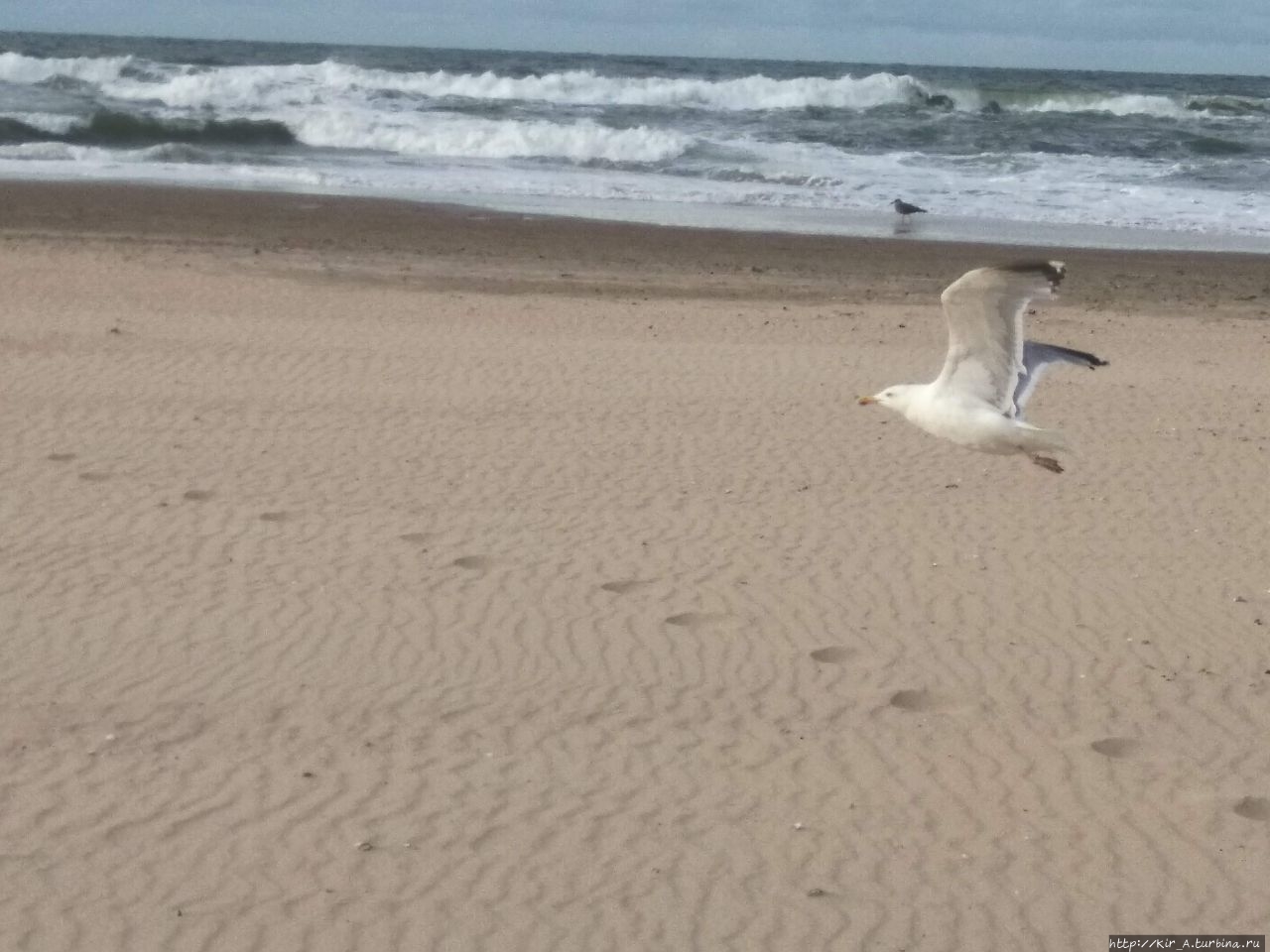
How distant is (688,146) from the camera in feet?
116

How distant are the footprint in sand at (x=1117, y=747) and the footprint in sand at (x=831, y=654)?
3.92 feet

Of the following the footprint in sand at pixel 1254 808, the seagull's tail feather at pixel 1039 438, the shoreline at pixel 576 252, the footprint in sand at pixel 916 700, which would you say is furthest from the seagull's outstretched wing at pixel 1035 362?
the shoreline at pixel 576 252

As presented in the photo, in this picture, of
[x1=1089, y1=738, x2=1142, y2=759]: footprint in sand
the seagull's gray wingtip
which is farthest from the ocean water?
[x1=1089, y1=738, x2=1142, y2=759]: footprint in sand

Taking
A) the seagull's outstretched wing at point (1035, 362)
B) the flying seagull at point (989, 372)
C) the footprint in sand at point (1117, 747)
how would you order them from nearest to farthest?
the footprint in sand at point (1117, 747)
the flying seagull at point (989, 372)
the seagull's outstretched wing at point (1035, 362)

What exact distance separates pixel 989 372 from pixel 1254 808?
2372 millimetres

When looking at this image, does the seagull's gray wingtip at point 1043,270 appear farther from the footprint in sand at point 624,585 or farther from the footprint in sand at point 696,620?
the footprint in sand at point 624,585

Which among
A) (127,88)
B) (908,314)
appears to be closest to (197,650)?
(908,314)

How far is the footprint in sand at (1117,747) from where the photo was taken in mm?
6582

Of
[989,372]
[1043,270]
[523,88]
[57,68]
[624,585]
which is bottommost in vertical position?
[57,68]

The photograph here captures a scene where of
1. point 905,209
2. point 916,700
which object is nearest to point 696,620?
point 916,700

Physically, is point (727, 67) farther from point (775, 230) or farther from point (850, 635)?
point (850, 635)

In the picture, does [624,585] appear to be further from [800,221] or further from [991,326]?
[800,221]

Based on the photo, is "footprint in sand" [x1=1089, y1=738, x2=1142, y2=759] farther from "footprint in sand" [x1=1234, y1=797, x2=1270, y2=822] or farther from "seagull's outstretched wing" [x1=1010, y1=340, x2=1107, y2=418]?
"seagull's outstretched wing" [x1=1010, y1=340, x2=1107, y2=418]

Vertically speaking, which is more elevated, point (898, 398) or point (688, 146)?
point (898, 398)
